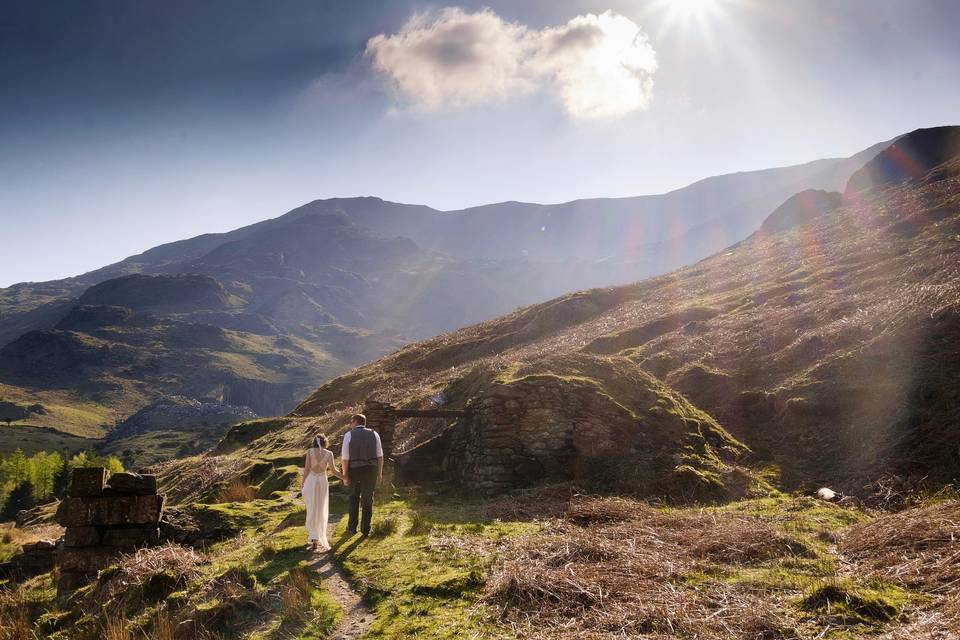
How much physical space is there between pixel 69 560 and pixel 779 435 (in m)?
24.3

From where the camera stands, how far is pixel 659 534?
11008mm

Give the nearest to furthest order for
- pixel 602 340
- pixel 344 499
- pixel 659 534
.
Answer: pixel 659 534, pixel 344 499, pixel 602 340

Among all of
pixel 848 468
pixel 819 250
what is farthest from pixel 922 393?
pixel 819 250

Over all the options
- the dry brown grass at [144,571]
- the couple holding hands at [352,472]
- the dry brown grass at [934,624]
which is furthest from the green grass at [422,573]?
the dry brown grass at [934,624]

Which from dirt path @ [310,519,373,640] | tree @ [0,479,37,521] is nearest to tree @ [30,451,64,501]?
tree @ [0,479,37,521]

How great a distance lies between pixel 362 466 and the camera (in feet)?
45.1

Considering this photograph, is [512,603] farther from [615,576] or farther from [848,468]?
[848,468]

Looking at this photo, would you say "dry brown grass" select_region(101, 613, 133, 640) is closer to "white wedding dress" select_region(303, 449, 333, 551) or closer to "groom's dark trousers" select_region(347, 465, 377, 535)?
"white wedding dress" select_region(303, 449, 333, 551)

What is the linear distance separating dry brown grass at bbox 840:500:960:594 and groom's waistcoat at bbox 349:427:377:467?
34.1ft

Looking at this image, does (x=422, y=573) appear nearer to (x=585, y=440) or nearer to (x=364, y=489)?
(x=364, y=489)

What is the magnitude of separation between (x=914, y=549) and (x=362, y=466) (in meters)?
11.3

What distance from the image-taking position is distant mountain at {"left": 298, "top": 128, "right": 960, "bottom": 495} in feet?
59.3

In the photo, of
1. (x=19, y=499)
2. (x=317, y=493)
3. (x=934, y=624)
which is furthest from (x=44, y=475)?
(x=934, y=624)

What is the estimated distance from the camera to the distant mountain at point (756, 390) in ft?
59.3
